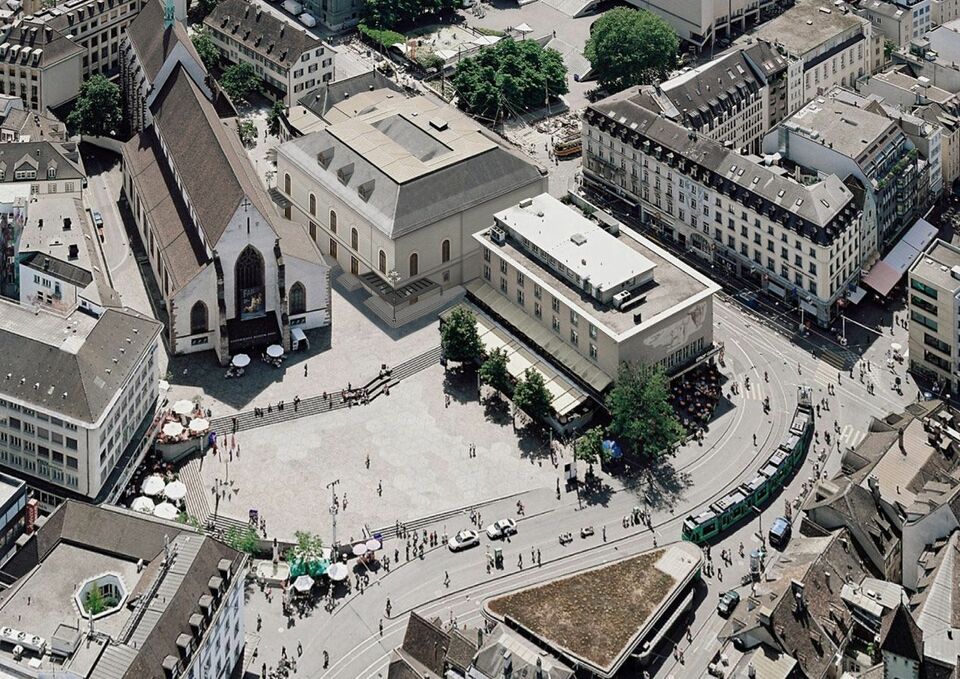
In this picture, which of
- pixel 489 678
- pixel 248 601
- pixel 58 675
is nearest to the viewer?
pixel 58 675

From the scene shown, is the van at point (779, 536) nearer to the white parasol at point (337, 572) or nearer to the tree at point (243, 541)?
the white parasol at point (337, 572)

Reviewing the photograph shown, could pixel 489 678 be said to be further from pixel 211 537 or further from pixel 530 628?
pixel 211 537

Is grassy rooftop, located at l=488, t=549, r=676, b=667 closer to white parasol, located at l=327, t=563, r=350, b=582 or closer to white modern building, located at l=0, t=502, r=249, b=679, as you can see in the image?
white parasol, located at l=327, t=563, r=350, b=582

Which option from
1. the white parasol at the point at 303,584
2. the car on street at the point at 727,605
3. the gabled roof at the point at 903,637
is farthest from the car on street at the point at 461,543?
the gabled roof at the point at 903,637

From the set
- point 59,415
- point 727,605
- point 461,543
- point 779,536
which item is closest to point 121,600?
point 59,415

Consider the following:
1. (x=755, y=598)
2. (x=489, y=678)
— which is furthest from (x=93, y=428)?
(x=755, y=598)

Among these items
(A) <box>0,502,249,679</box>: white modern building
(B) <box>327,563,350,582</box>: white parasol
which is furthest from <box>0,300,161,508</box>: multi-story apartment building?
(B) <box>327,563,350,582</box>: white parasol
